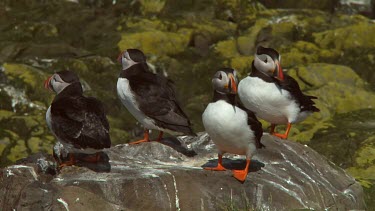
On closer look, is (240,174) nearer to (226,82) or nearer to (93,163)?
(226,82)

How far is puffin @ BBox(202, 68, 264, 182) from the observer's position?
1079 cm

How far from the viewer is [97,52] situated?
84.1 ft

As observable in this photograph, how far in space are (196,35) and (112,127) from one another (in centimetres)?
760

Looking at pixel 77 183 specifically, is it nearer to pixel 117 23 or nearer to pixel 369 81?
pixel 369 81

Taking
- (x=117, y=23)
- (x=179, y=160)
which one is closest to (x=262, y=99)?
(x=179, y=160)

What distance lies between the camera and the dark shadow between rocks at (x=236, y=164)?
11961 millimetres

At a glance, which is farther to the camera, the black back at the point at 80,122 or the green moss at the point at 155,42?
the green moss at the point at 155,42

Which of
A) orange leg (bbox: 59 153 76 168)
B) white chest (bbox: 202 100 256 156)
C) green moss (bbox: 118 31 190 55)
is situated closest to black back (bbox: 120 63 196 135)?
white chest (bbox: 202 100 256 156)

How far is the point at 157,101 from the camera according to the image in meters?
12.4

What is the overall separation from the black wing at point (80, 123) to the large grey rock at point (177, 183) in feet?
1.48

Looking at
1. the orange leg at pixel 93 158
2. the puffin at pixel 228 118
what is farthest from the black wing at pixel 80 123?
the puffin at pixel 228 118

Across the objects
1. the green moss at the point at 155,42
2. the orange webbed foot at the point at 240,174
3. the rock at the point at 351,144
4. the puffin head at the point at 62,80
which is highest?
the puffin head at the point at 62,80

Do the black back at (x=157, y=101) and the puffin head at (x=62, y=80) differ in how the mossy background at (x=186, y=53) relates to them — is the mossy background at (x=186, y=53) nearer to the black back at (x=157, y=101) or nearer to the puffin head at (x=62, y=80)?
the black back at (x=157, y=101)

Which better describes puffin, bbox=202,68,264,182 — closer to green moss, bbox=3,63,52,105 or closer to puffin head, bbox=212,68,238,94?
puffin head, bbox=212,68,238,94
